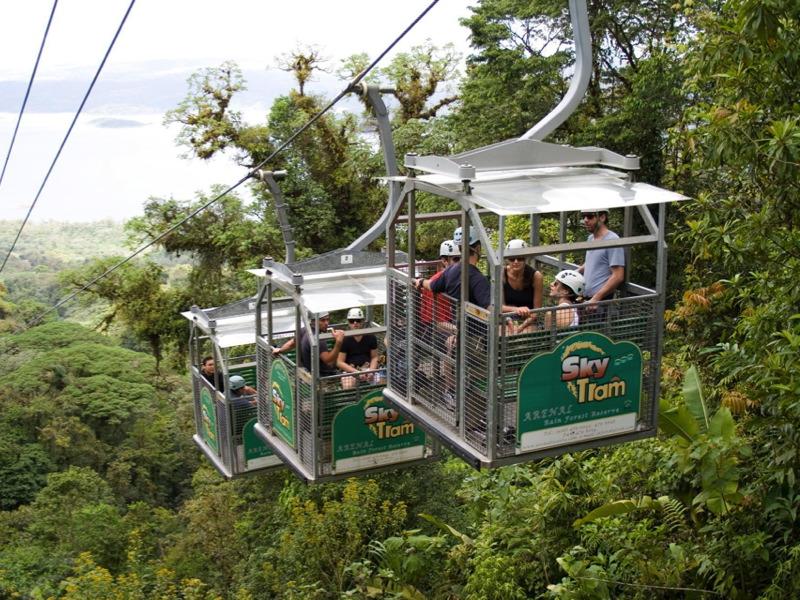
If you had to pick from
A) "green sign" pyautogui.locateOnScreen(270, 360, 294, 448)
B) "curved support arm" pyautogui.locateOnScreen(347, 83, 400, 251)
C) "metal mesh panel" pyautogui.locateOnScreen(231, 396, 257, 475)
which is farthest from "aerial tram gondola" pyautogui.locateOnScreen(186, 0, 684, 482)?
"metal mesh panel" pyautogui.locateOnScreen(231, 396, 257, 475)

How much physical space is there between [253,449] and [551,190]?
474 centimetres

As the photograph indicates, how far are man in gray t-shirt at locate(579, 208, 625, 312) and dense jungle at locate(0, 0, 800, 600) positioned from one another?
1.08 metres

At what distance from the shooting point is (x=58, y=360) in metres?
26.3

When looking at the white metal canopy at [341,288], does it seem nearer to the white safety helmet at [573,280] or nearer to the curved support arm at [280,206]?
the curved support arm at [280,206]

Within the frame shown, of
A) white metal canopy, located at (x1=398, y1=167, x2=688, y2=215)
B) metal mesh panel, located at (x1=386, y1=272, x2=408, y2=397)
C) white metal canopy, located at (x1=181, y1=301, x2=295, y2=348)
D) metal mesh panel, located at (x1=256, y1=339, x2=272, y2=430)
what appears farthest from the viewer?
white metal canopy, located at (x1=181, y1=301, x2=295, y2=348)

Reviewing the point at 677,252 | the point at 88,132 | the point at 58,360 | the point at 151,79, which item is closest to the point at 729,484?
the point at 677,252

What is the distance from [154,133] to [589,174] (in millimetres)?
91331

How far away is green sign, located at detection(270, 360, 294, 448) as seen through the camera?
770 centimetres

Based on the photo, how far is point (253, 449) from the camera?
30.8 feet

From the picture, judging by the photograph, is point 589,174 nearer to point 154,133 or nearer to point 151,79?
point 151,79

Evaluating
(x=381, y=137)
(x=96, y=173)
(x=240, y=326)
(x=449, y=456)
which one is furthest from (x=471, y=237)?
(x=96, y=173)

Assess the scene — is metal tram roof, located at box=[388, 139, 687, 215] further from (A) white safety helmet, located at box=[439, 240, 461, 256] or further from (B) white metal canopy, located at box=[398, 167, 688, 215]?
(A) white safety helmet, located at box=[439, 240, 461, 256]

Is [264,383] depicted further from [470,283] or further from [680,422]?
[680,422]

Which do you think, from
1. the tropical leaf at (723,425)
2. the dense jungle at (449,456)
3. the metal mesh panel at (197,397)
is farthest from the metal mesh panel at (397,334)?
the metal mesh panel at (197,397)
